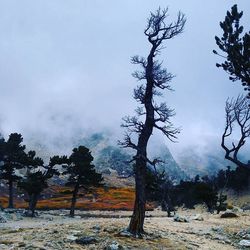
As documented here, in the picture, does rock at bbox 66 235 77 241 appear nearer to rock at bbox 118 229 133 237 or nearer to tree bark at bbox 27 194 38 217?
rock at bbox 118 229 133 237

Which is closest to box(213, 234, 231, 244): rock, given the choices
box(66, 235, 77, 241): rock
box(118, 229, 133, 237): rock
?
box(118, 229, 133, 237): rock

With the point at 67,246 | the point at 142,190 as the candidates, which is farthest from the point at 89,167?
the point at 67,246

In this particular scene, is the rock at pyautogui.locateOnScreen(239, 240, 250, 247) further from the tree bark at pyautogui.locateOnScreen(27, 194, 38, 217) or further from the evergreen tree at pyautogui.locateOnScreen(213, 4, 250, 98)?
the tree bark at pyautogui.locateOnScreen(27, 194, 38, 217)

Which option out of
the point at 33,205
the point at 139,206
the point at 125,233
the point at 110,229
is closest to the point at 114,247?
the point at 125,233

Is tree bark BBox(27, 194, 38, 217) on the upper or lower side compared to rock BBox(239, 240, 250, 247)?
upper

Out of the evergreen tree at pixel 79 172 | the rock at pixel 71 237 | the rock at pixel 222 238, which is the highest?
the evergreen tree at pixel 79 172

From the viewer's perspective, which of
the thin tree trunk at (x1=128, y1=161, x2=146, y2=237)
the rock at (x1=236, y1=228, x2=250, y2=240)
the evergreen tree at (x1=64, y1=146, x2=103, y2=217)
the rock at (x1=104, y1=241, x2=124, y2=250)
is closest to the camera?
the rock at (x1=104, y1=241, x2=124, y2=250)

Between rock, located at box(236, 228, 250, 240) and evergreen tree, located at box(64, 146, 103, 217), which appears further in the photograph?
evergreen tree, located at box(64, 146, 103, 217)

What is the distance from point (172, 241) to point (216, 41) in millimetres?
15547

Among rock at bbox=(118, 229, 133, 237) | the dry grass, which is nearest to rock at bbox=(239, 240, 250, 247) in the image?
rock at bbox=(118, 229, 133, 237)

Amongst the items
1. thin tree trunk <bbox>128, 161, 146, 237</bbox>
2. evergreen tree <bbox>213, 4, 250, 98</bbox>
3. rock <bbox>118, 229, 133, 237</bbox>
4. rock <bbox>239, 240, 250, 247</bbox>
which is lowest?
rock <bbox>239, 240, 250, 247</bbox>

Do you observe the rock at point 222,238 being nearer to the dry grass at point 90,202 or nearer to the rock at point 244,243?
the rock at point 244,243

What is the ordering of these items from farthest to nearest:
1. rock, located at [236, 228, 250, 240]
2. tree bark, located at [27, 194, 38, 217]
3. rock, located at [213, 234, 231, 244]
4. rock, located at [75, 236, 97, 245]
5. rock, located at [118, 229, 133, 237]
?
1. tree bark, located at [27, 194, 38, 217]
2. rock, located at [236, 228, 250, 240]
3. rock, located at [213, 234, 231, 244]
4. rock, located at [118, 229, 133, 237]
5. rock, located at [75, 236, 97, 245]

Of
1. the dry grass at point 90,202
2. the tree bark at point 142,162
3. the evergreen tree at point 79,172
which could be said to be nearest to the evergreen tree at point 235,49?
the tree bark at point 142,162
